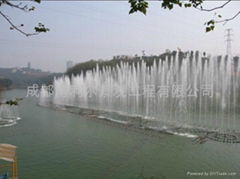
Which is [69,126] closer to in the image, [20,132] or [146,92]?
[20,132]

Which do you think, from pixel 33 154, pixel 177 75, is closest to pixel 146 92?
pixel 177 75

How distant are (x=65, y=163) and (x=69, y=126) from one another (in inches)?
359

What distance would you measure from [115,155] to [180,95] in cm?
1339

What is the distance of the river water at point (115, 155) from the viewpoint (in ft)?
32.3

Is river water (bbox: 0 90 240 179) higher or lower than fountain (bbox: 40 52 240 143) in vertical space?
lower

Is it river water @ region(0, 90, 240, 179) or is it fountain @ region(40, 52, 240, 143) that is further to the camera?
fountain @ region(40, 52, 240, 143)

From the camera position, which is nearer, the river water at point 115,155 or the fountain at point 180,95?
the river water at point 115,155

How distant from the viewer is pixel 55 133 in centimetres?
1698

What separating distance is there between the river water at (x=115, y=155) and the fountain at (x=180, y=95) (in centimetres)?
279

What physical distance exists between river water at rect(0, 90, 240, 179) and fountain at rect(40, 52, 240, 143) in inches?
110

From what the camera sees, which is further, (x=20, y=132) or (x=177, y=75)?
(x=177, y=75)

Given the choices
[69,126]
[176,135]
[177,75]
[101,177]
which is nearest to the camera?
[101,177]

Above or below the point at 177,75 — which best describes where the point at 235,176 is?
below

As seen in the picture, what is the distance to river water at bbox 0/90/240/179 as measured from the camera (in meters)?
9.86
